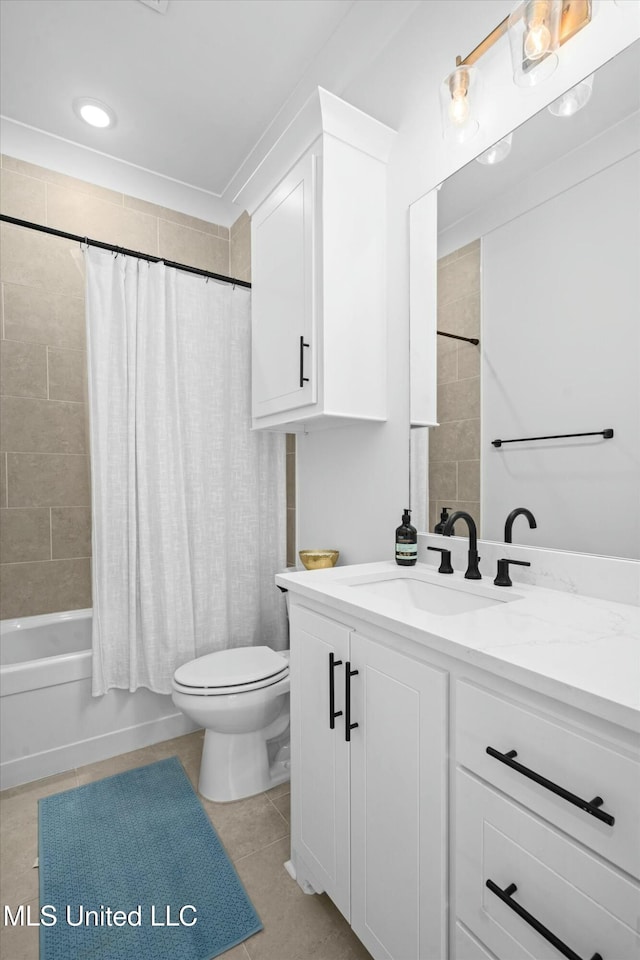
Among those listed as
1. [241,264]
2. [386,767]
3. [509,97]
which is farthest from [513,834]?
[241,264]

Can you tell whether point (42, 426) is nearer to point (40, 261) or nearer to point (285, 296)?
point (40, 261)

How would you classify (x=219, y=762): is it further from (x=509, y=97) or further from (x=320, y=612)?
(x=509, y=97)

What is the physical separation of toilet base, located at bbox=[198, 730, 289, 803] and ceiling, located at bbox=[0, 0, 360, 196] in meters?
2.52

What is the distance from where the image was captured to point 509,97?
52.6 inches

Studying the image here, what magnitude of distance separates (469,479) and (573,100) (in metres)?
1.00

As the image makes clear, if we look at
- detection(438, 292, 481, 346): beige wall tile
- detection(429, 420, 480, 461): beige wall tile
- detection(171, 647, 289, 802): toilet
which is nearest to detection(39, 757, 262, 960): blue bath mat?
detection(171, 647, 289, 802): toilet

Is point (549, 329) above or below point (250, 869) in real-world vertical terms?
Answer: above

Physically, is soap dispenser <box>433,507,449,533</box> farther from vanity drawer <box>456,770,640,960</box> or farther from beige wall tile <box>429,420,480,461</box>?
vanity drawer <box>456,770,640,960</box>

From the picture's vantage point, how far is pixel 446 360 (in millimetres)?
1540

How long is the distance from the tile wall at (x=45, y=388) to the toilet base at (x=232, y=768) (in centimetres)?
112

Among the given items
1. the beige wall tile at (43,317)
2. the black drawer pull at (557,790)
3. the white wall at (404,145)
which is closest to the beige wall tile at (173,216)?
the beige wall tile at (43,317)

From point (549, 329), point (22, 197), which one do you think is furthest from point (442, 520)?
point (22, 197)

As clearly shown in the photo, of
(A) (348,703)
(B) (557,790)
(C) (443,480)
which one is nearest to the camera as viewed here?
(B) (557,790)

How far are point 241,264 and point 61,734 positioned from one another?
249 centimetres
